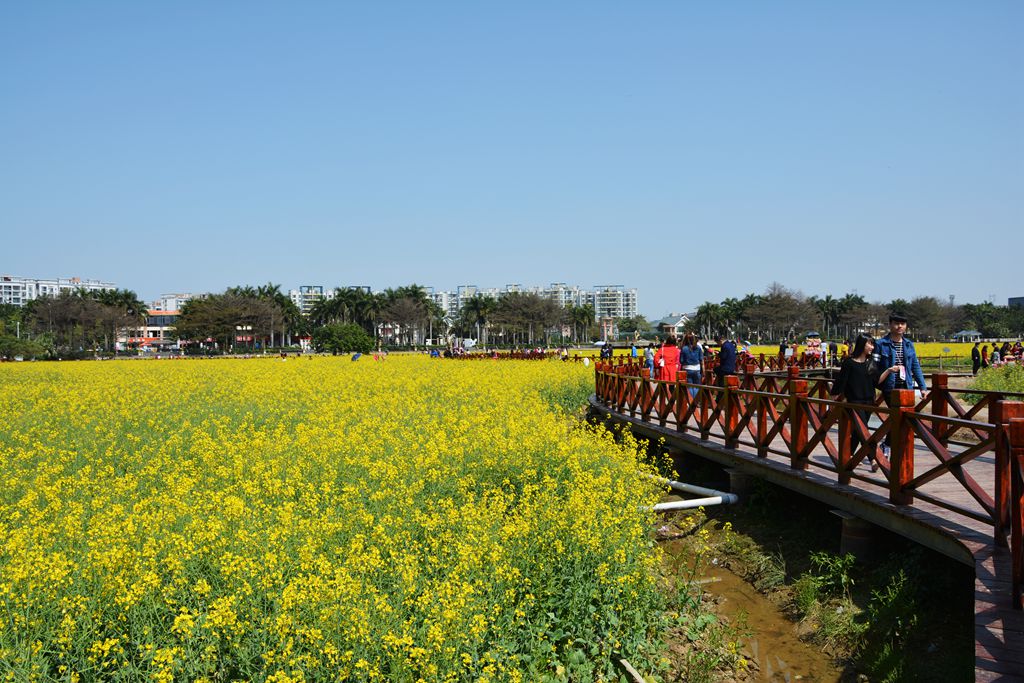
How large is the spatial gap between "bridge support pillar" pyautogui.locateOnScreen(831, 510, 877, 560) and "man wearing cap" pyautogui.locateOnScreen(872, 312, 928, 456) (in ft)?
5.05

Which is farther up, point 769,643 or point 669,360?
point 669,360

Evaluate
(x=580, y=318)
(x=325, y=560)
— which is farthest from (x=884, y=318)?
(x=325, y=560)

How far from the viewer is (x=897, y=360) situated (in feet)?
31.8

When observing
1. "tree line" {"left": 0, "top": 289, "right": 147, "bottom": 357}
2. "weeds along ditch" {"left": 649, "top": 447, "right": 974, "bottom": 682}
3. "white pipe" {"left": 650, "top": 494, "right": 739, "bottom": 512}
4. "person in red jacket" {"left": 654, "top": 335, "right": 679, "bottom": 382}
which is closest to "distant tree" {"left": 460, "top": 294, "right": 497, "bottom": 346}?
"tree line" {"left": 0, "top": 289, "right": 147, "bottom": 357}

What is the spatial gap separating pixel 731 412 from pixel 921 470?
2.77 metres

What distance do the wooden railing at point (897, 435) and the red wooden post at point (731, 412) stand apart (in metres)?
0.01

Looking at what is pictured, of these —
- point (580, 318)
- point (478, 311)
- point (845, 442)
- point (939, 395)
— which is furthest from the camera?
point (580, 318)

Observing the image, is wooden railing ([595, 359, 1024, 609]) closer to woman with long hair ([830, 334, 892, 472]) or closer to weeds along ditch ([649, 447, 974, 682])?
woman with long hair ([830, 334, 892, 472])

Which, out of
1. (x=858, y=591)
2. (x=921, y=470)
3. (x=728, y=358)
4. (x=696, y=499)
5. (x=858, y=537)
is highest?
(x=728, y=358)

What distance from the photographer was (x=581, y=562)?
274 inches

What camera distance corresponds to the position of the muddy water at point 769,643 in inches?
271

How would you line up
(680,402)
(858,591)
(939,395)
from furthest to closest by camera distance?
(680,402) < (939,395) < (858,591)

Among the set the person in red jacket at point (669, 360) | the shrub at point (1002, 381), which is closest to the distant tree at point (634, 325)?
the shrub at point (1002, 381)

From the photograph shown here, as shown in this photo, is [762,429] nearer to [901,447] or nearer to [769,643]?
[901,447]
